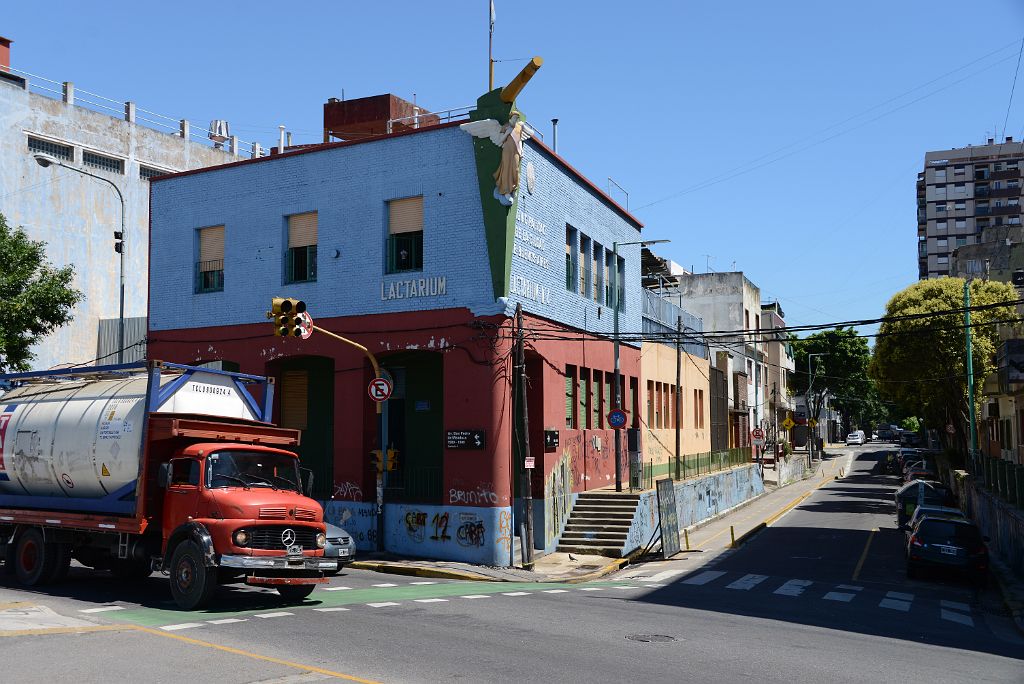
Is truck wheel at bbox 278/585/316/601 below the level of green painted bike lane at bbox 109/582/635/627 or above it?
above

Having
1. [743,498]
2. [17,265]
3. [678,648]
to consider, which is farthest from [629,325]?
[678,648]

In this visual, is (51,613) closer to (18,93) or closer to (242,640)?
(242,640)

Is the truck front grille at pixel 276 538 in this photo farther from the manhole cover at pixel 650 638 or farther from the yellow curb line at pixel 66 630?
the manhole cover at pixel 650 638

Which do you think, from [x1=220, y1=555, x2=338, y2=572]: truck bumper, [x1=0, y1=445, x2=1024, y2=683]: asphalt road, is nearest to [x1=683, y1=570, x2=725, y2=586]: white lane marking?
[x1=0, y1=445, x2=1024, y2=683]: asphalt road

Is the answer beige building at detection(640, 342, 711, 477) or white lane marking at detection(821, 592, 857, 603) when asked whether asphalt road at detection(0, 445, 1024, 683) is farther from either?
beige building at detection(640, 342, 711, 477)

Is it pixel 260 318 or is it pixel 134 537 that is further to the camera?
pixel 260 318

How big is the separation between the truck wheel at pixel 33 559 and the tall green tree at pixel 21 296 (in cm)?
1411

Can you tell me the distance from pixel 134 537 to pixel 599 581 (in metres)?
11.6

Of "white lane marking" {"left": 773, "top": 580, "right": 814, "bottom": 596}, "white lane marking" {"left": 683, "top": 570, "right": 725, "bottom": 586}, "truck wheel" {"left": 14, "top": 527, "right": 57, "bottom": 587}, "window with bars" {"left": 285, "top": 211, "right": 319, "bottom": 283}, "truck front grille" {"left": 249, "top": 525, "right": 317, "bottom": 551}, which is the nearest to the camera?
"truck front grille" {"left": 249, "top": 525, "right": 317, "bottom": 551}

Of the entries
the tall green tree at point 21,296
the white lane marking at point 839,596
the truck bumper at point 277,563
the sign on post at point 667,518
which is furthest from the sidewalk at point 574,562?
the tall green tree at point 21,296

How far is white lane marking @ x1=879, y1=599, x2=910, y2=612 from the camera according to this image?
19.2 metres

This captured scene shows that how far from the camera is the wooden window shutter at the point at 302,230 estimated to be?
28719mm

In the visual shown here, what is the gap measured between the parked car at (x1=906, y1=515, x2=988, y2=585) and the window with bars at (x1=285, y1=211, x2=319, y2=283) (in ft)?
61.8

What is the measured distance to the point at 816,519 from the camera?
41375 millimetres
